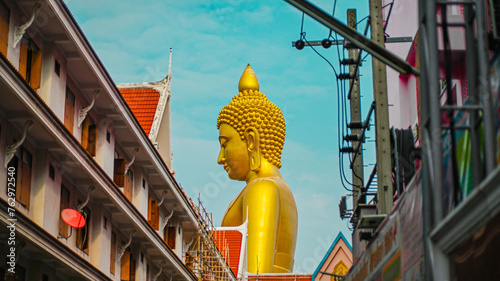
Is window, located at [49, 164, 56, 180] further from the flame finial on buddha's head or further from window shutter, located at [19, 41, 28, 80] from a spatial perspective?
the flame finial on buddha's head

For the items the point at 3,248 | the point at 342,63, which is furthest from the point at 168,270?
the point at 3,248

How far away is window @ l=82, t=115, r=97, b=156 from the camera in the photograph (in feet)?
68.0

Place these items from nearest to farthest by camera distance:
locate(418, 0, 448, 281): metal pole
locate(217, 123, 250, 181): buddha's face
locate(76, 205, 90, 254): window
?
locate(418, 0, 448, 281): metal pole → locate(76, 205, 90, 254): window → locate(217, 123, 250, 181): buddha's face

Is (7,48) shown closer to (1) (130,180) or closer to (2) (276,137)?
(1) (130,180)

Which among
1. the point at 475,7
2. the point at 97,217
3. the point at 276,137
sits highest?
the point at 276,137

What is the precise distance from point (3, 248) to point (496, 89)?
1084 cm

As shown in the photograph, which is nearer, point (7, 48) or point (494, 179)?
point (494, 179)

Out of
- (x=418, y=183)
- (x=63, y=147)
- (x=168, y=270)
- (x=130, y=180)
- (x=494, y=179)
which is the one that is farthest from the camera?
(x=168, y=270)

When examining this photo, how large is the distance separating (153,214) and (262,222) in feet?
72.3

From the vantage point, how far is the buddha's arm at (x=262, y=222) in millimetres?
48625

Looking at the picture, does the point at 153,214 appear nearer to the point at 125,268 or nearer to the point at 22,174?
the point at 125,268

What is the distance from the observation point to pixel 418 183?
9781 mm

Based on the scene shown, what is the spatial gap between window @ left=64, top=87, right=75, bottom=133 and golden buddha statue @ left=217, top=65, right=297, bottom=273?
29436 mm

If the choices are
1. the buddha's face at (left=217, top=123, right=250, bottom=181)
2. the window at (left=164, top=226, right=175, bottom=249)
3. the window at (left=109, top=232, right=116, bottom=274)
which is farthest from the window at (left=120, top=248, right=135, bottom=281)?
the buddha's face at (left=217, top=123, right=250, bottom=181)
